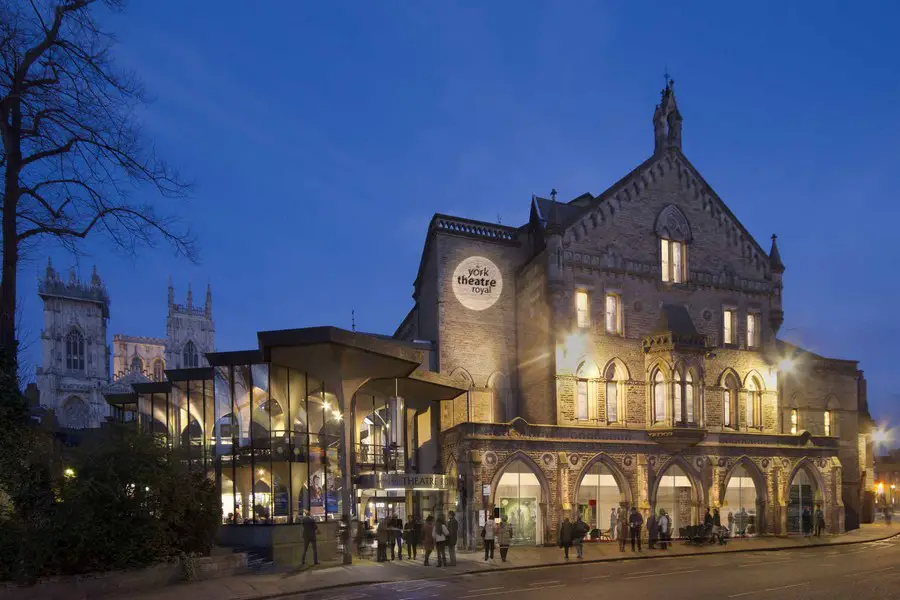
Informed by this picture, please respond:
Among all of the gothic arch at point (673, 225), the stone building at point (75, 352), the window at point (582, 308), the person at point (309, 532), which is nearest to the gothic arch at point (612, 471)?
the window at point (582, 308)

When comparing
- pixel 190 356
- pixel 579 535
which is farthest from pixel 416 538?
pixel 190 356

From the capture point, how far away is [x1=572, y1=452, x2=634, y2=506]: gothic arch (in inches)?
1484

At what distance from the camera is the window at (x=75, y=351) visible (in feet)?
343

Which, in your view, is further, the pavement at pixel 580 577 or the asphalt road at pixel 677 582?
the pavement at pixel 580 577

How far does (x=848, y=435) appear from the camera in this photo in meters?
51.4

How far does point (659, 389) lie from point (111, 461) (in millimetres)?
28235

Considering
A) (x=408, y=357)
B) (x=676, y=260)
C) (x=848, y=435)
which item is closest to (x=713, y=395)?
(x=676, y=260)

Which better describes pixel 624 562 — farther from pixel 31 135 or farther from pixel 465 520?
pixel 31 135

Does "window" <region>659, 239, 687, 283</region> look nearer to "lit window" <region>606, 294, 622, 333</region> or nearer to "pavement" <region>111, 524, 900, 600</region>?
"lit window" <region>606, 294, 622, 333</region>

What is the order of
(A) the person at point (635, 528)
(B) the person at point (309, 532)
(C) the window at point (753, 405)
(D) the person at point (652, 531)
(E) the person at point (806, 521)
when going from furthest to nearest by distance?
(C) the window at point (753, 405)
(E) the person at point (806, 521)
(D) the person at point (652, 531)
(A) the person at point (635, 528)
(B) the person at point (309, 532)

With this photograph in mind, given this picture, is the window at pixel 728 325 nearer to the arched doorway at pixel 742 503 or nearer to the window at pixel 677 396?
the window at pixel 677 396

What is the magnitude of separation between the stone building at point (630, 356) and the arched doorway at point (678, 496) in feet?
0.24

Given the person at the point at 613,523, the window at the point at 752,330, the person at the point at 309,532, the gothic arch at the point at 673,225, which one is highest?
the gothic arch at the point at 673,225

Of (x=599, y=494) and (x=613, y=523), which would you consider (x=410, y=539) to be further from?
(x=599, y=494)
